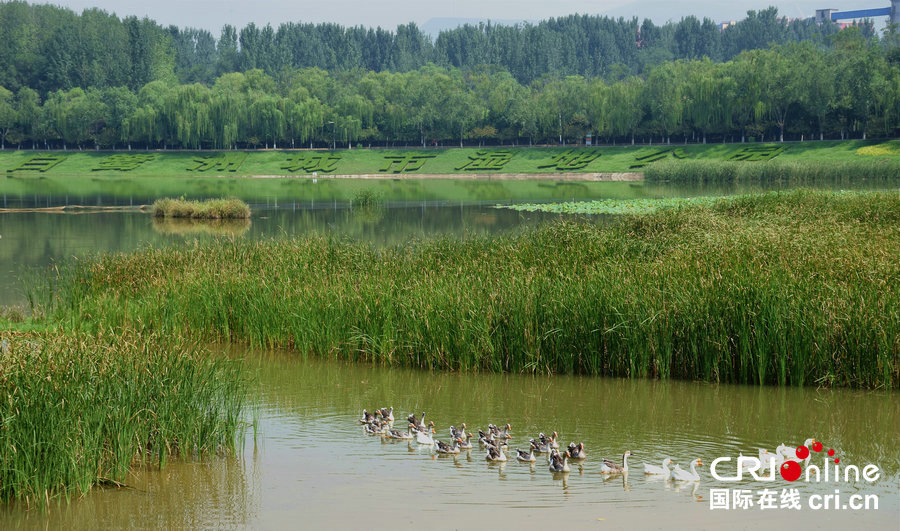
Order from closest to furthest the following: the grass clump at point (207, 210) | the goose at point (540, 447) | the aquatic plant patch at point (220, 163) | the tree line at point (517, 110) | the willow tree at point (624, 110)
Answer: the goose at point (540, 447)
the grass clump at point (207, 210)
the tree line at point (517, 110)
the willow tree at point (624, 110)
the aquatic plant patch at point (220, 163)

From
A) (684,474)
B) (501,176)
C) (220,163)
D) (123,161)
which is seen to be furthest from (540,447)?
(123,161)

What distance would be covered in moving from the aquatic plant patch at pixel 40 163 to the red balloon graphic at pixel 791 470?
111 m

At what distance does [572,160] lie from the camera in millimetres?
100812

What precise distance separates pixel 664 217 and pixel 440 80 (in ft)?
345

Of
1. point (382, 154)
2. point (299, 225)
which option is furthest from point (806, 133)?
point (299, 225)

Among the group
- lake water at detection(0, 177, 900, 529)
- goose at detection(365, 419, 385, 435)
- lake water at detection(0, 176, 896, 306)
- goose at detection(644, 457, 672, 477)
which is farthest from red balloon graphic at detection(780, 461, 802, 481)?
lake water at detection(0, 176, 896, 306)

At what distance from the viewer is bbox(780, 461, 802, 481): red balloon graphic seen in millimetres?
10188

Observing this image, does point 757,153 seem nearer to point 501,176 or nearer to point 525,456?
point 501,176

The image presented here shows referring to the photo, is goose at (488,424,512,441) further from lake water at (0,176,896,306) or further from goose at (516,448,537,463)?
lake water at (0,176,896,306)

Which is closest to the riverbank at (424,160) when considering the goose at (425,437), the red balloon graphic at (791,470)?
the goose at (425,437)

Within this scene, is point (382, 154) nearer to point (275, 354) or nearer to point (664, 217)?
point (664, 217)

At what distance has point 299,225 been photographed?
40781 mm

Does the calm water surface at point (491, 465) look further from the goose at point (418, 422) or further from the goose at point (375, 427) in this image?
the goose at point (418, 422)

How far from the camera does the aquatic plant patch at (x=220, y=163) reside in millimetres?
106000
